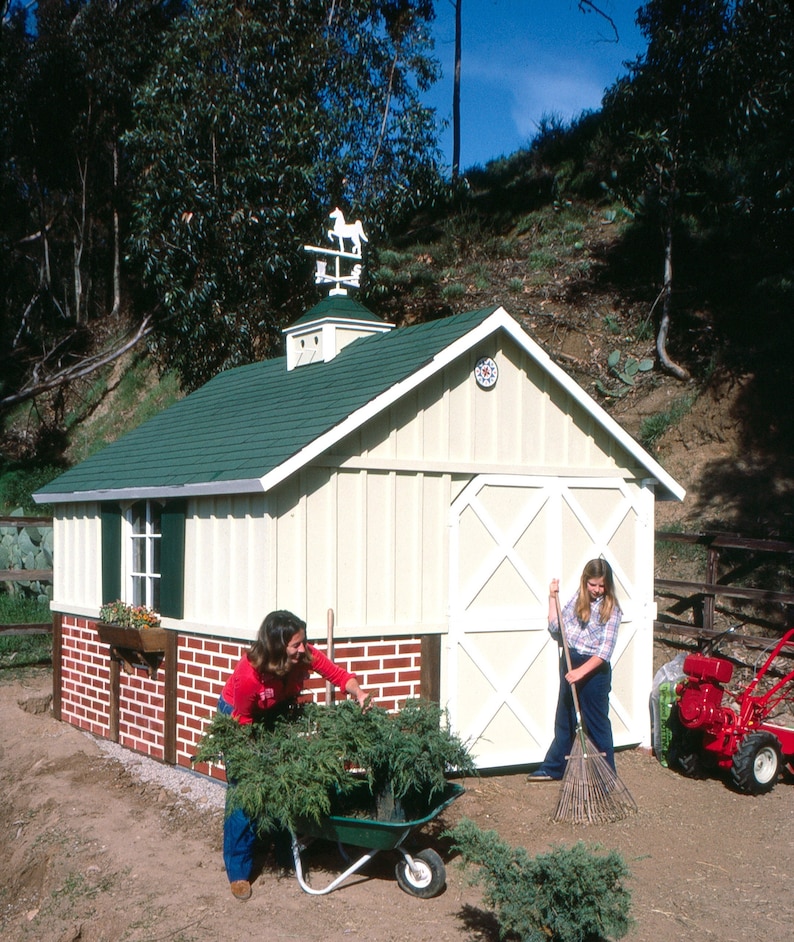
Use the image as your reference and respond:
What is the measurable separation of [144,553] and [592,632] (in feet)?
13.6

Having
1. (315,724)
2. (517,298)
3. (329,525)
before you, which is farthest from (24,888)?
(517,298)

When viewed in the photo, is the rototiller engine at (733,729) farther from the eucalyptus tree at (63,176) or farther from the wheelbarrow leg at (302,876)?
the eucalyptus tree at (63,176)

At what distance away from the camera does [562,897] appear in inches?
174

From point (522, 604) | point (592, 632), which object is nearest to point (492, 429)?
point (522, 604)

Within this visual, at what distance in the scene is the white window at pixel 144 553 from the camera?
9.09 m

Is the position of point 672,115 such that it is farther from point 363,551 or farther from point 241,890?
point 241,890

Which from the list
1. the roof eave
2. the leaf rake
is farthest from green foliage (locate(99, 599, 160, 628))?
the leaf rake

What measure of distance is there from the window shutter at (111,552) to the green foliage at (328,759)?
407 centimetres

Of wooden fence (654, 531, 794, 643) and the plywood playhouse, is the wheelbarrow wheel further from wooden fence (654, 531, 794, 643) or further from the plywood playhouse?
→ wooden fence (654, 531, 794, 643)

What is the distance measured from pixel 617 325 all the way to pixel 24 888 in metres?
16.4

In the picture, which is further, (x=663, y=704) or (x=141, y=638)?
(x=663, y=704)

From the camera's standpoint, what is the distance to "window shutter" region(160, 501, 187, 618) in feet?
27.8

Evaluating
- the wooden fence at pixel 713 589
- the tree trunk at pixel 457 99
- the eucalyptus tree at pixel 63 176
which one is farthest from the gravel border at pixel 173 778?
the tree trunk at pixel 457 99

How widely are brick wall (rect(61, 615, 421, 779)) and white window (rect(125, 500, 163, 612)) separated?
678 mm
